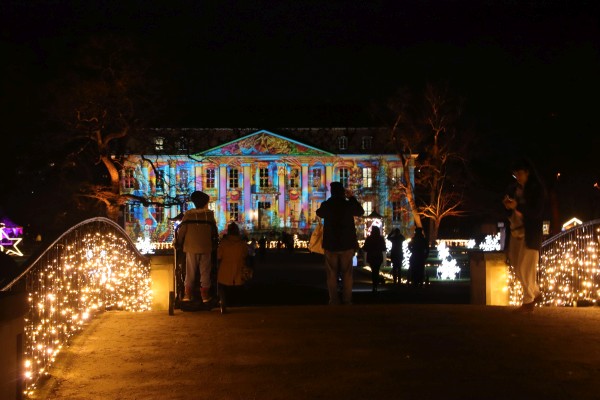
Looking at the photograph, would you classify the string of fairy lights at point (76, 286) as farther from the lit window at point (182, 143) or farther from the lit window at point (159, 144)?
the lit window at point (182, 143)

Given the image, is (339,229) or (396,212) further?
(396,212)

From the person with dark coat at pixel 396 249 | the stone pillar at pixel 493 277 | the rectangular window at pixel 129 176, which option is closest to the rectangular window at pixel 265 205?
the rectangular window at pixel 129 176

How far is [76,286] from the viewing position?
35.5 feet

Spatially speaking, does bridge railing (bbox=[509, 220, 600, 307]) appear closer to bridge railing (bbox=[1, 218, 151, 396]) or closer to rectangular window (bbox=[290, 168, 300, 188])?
bridge railing (bbox=[1, 218, 151, 396])

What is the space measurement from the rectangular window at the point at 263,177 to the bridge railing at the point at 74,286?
8016 centimetres

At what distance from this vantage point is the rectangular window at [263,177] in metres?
96.2

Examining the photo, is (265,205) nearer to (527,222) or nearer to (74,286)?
(527,222)

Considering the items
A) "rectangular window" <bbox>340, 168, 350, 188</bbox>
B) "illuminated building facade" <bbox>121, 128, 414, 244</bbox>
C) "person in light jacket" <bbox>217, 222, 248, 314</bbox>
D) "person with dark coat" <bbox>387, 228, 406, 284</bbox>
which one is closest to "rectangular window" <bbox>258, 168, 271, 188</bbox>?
"illuminated building facade" <bbox>121, 128, 414, 244</bbox>

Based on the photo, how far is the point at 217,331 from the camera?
34.1ft

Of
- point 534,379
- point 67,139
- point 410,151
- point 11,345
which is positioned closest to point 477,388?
point 534,379

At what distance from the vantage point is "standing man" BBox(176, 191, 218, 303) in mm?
12906

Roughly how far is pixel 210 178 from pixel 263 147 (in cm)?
650

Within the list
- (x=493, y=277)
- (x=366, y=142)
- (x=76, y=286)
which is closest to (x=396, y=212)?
(x=366, y=142)

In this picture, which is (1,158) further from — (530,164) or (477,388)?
(477,388)
